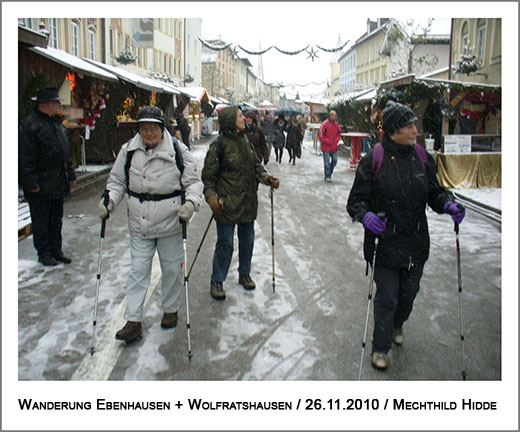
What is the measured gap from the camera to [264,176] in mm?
5199

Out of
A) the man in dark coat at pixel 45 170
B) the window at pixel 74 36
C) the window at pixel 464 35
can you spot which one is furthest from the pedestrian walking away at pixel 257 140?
the window at pixel 464 35

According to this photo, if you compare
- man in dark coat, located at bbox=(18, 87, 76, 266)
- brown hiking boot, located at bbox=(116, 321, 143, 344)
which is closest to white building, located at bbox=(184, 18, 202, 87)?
man in dark coat, located at bbox=(18, 87, 76, 266)

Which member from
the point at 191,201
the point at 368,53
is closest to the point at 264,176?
the point at 191,201

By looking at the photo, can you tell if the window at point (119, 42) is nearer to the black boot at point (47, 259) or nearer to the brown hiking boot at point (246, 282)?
the black boot at point (47, 259)

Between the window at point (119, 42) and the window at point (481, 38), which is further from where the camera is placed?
the window at point (119, 42)

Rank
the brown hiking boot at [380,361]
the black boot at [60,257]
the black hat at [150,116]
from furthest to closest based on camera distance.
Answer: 1. the black boot at [60,257]
2. the black hat at [150,116]
3. the brown hiking boot at [380,361]

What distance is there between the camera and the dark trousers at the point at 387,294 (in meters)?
3.82

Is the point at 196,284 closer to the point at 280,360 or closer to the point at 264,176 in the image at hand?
the point at 264,176

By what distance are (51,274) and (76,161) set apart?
31.2 ft

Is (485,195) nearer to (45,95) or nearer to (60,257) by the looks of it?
(60,257)

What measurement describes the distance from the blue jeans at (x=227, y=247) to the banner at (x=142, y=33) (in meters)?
21.0

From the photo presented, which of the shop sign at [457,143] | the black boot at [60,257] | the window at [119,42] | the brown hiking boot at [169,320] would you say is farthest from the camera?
the window at [119,42]

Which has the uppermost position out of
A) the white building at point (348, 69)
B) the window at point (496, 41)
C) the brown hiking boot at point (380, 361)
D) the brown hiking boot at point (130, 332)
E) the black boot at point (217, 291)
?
the white building at point (348, 69)

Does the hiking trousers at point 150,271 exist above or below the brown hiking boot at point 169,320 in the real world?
above
